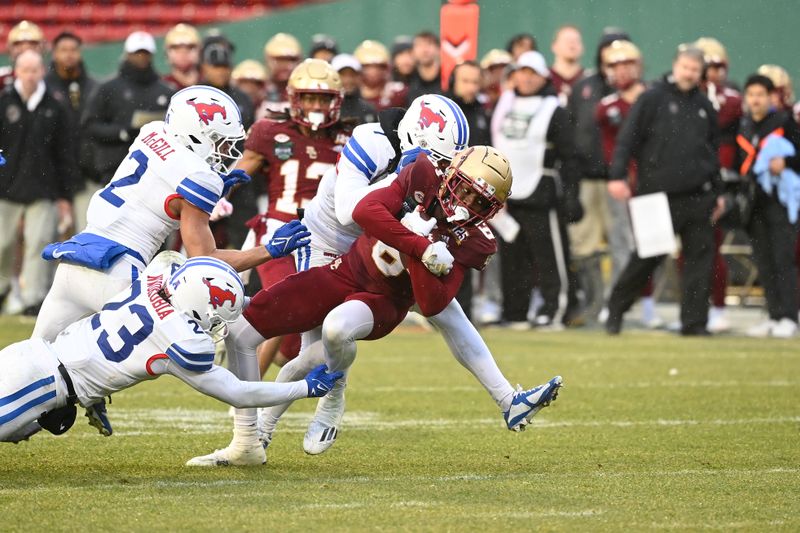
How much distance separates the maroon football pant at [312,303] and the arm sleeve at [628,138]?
5377 millimetres

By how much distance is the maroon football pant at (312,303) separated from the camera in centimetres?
544

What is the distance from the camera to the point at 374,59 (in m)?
12.4

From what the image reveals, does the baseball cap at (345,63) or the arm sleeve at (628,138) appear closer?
the arm sleeve at (628,138)

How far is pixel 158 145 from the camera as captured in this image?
5.46 m

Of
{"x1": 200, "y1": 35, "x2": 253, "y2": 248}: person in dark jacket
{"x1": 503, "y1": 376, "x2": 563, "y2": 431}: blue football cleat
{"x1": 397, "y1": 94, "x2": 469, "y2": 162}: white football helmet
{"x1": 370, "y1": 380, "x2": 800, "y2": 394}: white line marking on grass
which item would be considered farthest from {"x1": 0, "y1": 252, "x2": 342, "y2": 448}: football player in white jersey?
{"x1": 200, "y1": 35, "x2": 253, "y2": 248}: person in dark jacket

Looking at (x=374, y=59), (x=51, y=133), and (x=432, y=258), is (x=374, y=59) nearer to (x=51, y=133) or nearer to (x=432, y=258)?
(x=51, y=133)

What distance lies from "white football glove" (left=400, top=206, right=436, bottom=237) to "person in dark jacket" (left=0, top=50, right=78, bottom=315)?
617 centimetres

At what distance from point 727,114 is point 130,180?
7207mm

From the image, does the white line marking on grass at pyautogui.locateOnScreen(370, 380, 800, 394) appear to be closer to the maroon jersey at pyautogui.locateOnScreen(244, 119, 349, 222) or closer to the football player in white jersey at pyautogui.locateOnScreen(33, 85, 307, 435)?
the maroon jersey at pyautogui.locateOnScreen(244, 119, 349, 222)

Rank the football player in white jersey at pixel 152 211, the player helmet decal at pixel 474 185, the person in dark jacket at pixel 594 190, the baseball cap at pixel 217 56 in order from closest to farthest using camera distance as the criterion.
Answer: the player helmet decal at pixel 474 185 < the football player in white jersey at pixel 152 211 < the baseball cap at pixel 217 56 < the person in dark jacket at pixel 594 190

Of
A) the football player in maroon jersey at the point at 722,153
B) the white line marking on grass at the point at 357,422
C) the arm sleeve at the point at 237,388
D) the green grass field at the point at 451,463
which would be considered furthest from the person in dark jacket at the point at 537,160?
the arm sleeve at the point at 237,388

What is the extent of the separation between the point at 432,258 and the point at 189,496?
1.17 metres

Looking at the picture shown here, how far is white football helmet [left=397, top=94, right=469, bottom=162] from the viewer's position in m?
5.73

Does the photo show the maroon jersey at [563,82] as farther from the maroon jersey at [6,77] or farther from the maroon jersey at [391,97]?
the maroon jersey at [6,77]
